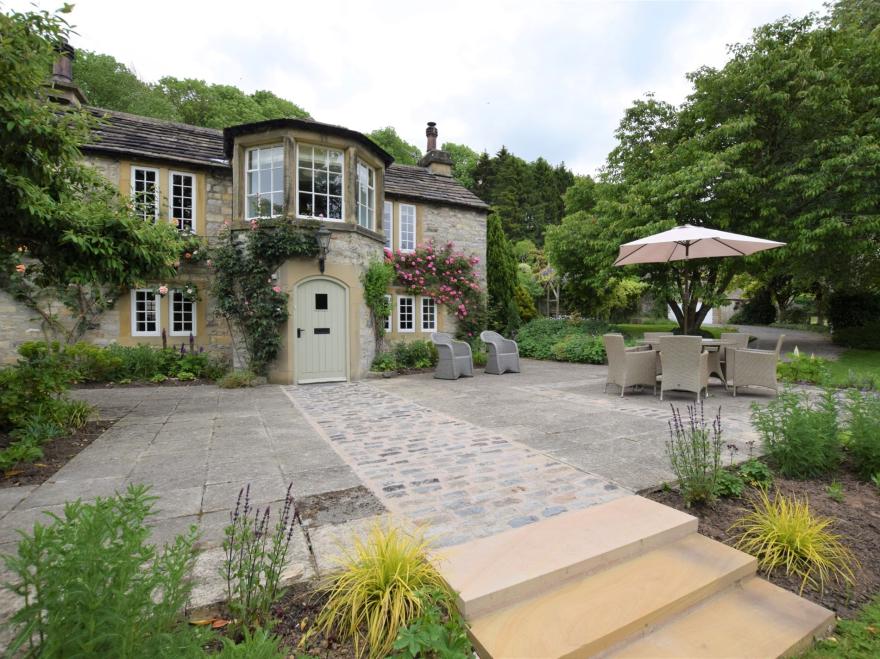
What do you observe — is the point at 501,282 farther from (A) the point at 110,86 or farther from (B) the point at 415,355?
(A) the point at 110,86

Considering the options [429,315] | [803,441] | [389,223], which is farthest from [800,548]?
[389,223]

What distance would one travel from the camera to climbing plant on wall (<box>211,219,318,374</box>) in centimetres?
920

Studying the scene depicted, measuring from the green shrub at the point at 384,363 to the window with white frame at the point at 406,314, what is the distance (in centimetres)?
217

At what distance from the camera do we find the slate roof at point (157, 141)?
33.8 ft

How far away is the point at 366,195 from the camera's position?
10.7m

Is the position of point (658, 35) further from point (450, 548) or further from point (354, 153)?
point (450, 548)

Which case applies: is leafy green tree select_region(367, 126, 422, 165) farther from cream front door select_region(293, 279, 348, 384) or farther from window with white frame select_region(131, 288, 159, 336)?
cream front door select_region(293, 279, 348, 384)

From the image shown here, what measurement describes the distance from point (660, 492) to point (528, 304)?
15740mm

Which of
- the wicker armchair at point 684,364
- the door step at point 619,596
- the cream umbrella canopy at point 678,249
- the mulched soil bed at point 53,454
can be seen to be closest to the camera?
the door step at point 619,596

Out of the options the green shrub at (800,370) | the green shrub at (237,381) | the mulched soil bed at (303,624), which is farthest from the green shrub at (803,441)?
the green shrub at (237,381)

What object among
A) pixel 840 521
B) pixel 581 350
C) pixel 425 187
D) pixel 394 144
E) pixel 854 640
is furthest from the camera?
pixel 394 144

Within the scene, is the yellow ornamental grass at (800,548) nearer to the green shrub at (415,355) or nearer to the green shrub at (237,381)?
the green shrub at (237,381)

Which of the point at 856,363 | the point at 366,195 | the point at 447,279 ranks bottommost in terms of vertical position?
the point at 856,363

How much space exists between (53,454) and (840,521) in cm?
662
